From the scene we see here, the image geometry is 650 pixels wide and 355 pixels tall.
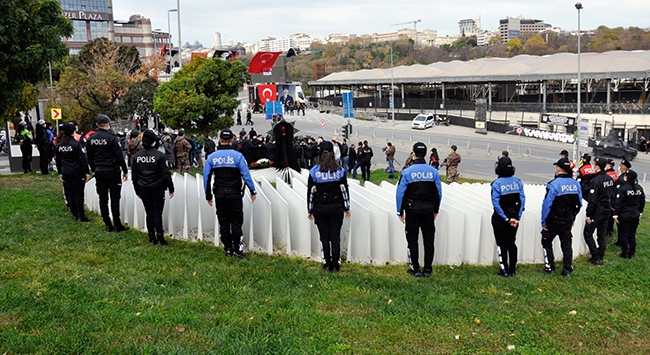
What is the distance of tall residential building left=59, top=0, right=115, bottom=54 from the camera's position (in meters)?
92.4

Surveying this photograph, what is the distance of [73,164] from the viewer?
921cm

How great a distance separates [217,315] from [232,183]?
242cm

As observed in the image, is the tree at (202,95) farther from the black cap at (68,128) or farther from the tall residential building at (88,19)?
the tall residential building at (88,19)

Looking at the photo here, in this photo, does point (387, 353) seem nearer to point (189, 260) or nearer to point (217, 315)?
point (217, 315)

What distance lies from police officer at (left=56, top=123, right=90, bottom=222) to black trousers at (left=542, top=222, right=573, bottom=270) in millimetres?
7042

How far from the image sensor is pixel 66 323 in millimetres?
4836

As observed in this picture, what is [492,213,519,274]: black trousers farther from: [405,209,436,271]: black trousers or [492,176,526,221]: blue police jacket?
[405,209,436,271]: black trousers

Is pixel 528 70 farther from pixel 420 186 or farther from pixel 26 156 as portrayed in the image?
pixel 420 186

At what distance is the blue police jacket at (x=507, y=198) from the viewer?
24.6 feet

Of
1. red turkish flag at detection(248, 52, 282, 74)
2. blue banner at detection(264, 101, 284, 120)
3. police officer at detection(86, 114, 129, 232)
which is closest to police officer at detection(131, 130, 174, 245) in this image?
police officer at detection(86, 114, 129, 232)

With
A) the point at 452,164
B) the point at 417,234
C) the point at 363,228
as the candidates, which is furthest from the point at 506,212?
the point at 452,164

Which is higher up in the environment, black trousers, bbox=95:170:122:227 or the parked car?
black trousers, bbox=95:170:122:227

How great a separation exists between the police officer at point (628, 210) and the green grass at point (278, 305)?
1.64 metres

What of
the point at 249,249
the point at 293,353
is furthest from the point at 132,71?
the point at 293,353
